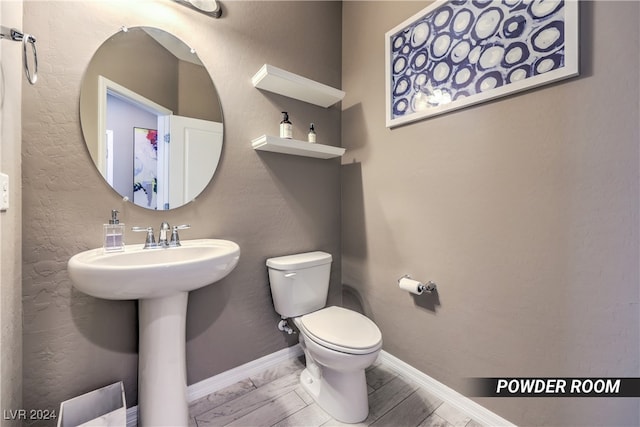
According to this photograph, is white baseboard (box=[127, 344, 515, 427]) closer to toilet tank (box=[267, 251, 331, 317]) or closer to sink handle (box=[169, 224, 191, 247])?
toilet tank (box=[267, 251, 331, 317])

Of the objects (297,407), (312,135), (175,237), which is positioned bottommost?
(297,407)

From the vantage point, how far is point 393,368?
1.56 meters

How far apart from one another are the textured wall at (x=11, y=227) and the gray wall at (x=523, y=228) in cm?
159

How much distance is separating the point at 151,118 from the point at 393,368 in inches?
75.4

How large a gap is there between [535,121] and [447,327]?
1026mm

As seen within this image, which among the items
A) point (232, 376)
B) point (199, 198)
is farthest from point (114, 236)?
point (232, 376)

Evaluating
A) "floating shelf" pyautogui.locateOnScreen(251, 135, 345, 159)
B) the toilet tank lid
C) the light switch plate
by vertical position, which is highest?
"floating shelf" pyautogui.locateOnScreen(251, 135, 345, 159)

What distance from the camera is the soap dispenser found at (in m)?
1.05

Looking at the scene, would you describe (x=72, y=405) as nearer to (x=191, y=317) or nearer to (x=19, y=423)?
(x=19, y=423)

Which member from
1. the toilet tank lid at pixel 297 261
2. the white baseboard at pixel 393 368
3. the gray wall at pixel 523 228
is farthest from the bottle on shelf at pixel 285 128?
the white baseboard at pixel 393 368

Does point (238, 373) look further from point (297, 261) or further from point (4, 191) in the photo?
point (4, 191)

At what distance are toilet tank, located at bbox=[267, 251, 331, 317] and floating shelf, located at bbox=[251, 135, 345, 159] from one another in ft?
2.13

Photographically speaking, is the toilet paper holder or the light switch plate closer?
the light switch plate

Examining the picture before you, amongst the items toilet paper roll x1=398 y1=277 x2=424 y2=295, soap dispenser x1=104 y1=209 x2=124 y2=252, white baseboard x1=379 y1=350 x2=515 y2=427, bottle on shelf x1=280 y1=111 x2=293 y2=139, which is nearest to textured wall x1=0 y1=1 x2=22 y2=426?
soap dispenser x1=104 y1=209 x2=124 y2=252
